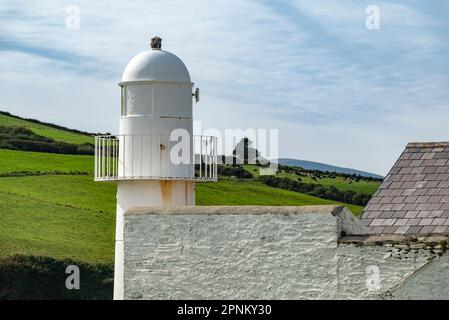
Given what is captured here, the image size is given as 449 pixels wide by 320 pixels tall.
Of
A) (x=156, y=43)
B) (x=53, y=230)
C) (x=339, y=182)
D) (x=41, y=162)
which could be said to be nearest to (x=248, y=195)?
(x=339, y=182)

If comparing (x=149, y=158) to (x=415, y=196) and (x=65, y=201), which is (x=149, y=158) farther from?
(x=65, y=201)

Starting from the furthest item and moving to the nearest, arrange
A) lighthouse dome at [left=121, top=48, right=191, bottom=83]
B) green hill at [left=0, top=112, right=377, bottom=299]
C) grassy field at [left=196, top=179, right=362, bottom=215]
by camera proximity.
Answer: grassy field at [left=196, top=179, right=362, bottom=215] → green hill at [left=0, top=112, right=377, bottom=299] → lighthouse dome at [left=121, top=48, right=191, bottom=83]

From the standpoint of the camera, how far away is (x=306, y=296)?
17.5m

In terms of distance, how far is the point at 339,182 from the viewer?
6009 cm

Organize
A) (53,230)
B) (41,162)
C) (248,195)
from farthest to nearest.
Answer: (41,162) < (248,195) < (53,230)

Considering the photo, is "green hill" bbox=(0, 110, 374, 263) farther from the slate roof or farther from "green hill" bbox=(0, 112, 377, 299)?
the slate roof

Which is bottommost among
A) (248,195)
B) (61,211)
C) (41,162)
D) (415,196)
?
(415,196)

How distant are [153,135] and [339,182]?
39.8m

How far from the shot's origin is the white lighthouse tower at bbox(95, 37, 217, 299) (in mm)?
20844

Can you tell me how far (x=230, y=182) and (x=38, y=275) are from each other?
1344 centimetres

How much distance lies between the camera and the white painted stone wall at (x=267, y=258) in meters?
16.9

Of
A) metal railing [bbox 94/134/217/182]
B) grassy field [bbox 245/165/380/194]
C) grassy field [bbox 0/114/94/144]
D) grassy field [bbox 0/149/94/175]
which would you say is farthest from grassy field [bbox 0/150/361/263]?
metal railing [bbox 94/134/217/182]

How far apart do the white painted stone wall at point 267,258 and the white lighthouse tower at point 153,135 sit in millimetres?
1886
